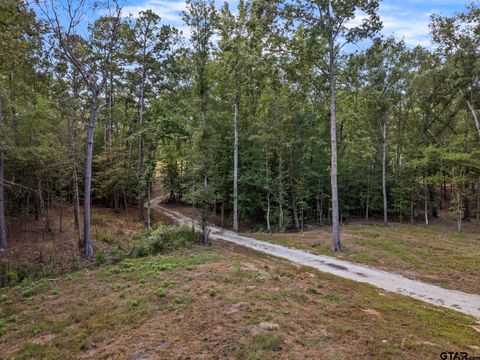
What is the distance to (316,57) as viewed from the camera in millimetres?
13617

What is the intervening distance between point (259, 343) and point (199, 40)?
14.2 metres

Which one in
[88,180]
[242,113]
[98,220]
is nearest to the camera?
[88,180]

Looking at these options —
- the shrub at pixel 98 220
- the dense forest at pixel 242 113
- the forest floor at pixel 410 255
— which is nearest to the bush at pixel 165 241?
the dense forest at pixel 242 113

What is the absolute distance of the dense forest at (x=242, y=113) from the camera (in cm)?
1291

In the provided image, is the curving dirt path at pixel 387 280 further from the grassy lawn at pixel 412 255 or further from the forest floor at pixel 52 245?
the forest floor at pixel 52 245

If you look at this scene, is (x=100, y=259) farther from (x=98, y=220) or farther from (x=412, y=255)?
(x=412, y=255)

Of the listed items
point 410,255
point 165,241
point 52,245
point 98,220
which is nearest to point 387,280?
point 410,255

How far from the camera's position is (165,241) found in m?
13.0

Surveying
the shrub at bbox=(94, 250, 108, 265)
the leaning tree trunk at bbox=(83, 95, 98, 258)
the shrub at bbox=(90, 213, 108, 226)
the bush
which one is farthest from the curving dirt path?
the shrub at bbox=(90, 213, 108, 226)

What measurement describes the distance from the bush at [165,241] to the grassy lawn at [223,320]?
3.64 metres

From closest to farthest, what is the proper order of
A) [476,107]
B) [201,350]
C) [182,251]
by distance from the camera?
[201,350]
[182,251]
[476,107]

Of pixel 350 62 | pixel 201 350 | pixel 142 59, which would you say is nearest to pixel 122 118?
pixel 142 59

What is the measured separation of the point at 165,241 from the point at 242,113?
47.3 ft

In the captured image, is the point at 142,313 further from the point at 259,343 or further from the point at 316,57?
the point at 316,57
